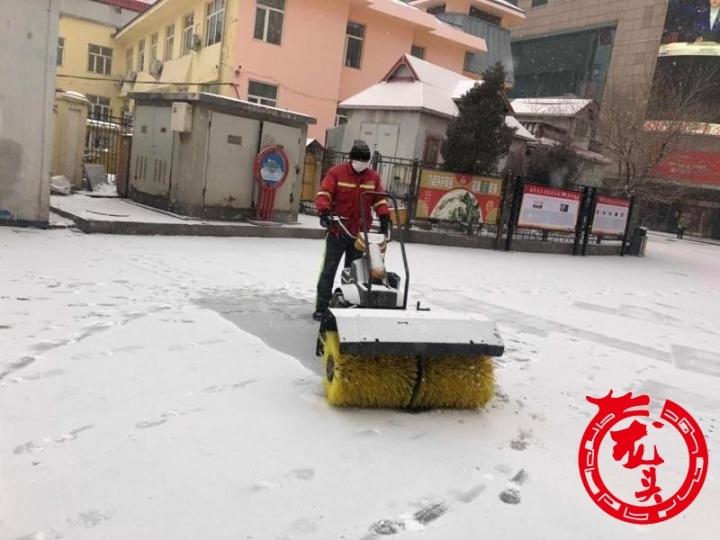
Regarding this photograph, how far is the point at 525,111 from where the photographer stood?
30.9 metres

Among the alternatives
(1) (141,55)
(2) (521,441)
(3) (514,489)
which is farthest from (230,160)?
(1) (141,55)

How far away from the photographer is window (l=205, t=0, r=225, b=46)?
2122 cm

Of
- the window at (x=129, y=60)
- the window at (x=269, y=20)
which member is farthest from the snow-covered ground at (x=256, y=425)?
the window at (x=129, y=60)

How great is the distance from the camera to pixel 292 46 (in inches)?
858

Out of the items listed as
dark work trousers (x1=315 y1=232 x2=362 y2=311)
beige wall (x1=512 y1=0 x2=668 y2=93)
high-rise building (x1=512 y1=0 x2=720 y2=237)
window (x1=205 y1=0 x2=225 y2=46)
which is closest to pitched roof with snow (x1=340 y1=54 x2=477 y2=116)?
window (x1=205 y1=0 x2=225 y2=46)

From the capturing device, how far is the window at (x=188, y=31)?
2394 cm

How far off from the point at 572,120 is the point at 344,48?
12382 millimetres

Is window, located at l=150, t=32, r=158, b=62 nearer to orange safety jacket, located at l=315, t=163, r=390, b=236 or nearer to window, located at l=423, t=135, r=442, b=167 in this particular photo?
window, located at l=423, t=135, r=442, b=167

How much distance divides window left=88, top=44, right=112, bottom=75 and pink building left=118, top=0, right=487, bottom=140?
8.83 m

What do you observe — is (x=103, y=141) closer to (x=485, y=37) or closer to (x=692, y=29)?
(x=485, y=37)

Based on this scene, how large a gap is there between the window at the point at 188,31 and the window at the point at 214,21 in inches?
53.9

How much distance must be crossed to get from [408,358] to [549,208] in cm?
1241

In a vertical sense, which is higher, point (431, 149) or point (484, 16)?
point (484, 16)

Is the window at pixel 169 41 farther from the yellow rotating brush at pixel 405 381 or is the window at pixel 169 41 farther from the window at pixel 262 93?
the yellow rotating brush at pixel 405 381
